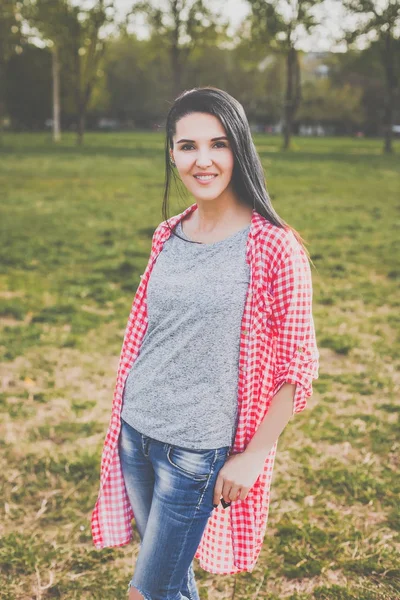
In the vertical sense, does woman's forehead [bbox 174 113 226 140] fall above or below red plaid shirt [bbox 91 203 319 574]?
above

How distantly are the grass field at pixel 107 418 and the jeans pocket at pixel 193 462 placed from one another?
136 centimetres

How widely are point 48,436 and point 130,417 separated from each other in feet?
8.03

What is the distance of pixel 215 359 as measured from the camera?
2.01 meters

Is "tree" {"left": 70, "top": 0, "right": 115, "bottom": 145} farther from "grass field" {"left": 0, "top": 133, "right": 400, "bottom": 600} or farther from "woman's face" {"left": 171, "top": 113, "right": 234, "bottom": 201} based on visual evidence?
"woman's face" {"left": 171, "top": 113, "right": 234, "bottom": 201}

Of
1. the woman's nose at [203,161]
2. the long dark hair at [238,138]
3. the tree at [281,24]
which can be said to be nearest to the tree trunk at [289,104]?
the tree at [281,24]

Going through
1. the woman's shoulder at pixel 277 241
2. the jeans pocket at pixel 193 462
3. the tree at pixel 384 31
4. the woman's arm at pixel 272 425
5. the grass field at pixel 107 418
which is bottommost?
the grass field at pixel 107 418

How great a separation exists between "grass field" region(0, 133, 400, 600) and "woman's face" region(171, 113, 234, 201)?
6.48 ft

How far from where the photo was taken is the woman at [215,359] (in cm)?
194

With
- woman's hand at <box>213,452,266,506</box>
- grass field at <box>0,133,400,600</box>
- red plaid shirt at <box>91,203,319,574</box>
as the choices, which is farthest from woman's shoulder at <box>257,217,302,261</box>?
grass field at <box>0,133,400,600</box>

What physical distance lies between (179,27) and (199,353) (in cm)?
4002

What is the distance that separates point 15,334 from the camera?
6.22 m

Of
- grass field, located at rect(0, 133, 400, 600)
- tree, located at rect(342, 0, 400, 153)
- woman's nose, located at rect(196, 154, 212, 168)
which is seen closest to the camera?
woman's nose, located at rect(196, 154, 212, 168)

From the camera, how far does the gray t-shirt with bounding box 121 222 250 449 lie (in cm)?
199

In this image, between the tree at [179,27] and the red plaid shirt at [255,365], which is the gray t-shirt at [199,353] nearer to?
the red plaid shirt at [255,365]
